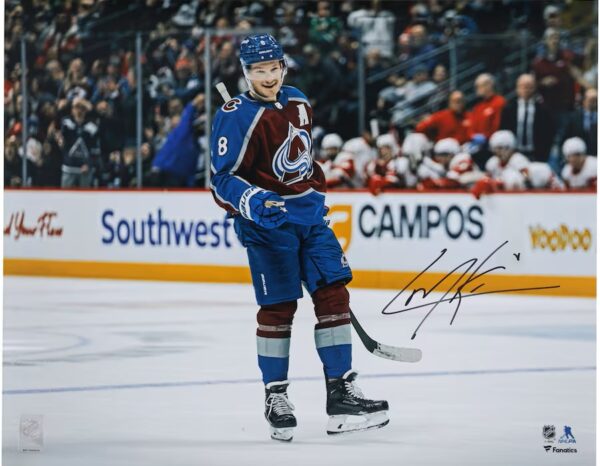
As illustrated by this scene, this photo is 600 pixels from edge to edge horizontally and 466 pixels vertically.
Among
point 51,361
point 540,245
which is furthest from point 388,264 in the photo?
point 51,361

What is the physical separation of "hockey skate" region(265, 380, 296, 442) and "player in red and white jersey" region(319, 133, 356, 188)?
4470mm

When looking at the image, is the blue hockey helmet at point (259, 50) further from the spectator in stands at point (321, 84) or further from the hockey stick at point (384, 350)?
the spectator in stands at point (321, 84)

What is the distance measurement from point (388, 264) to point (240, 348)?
169cm

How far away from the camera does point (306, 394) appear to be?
513cm

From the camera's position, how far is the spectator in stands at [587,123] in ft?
31.7

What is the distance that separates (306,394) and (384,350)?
0.97 feet

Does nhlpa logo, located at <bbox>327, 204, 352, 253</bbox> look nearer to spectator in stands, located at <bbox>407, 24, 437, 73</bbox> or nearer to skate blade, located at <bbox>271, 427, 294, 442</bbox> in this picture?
spectator in stands, located at <bbox>407, 24, 437, 73</bbox>

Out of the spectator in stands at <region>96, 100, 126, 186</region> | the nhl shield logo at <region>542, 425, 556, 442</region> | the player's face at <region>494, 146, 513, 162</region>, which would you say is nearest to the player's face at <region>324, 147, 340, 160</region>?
the player's face at <region>494, 146, 513, 162</region>

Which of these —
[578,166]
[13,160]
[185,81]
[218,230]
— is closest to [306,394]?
[13,160]

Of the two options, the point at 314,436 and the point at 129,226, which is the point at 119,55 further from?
the point at 314,436

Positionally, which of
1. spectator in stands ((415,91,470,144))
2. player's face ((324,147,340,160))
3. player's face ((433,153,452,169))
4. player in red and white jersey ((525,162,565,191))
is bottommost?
player in red and white jersey ((525,162,565,191))

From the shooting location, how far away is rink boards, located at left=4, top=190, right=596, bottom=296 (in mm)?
9102

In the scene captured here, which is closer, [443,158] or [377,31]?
[443,158]
